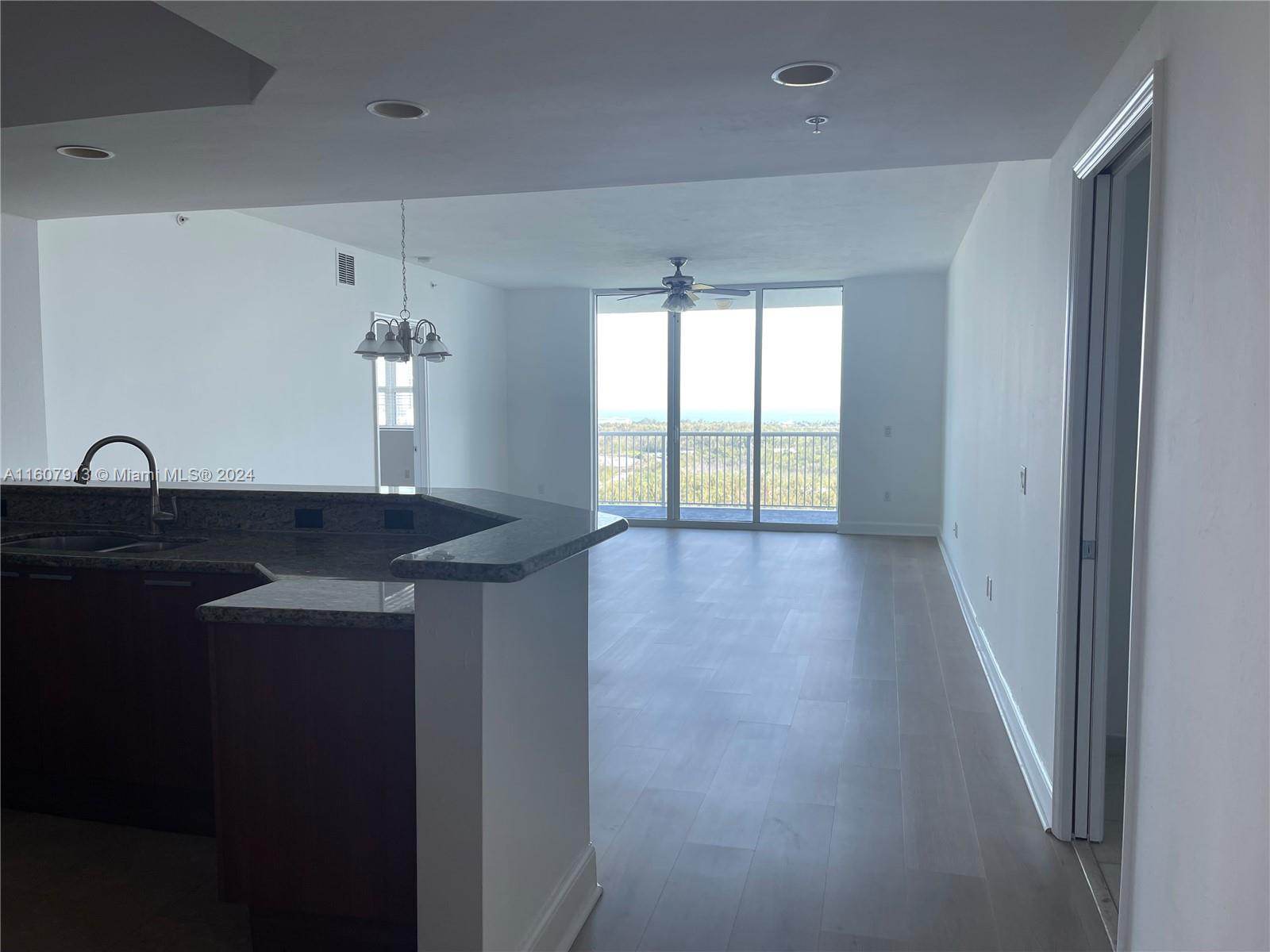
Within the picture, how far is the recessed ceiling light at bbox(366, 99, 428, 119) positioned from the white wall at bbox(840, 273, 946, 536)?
6.85m

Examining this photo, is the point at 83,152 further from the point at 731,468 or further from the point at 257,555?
the point at 731,468

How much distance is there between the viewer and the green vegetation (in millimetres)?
9500

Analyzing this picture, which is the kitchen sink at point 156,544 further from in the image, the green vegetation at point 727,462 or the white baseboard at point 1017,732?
the green vegetation at point 727,462

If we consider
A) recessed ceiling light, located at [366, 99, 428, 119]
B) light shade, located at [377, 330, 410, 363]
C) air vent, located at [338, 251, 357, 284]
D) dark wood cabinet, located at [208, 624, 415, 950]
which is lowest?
dark wood cabinet, located at [208, 624, 415, 950]

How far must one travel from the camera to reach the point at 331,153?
323 centimetres

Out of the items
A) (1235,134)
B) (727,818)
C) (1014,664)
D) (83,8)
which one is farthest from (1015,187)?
(83,8)

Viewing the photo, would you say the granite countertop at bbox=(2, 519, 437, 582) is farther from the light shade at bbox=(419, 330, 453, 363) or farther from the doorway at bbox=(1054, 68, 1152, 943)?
the light shade at bbox=(419, 330, 453, 363)

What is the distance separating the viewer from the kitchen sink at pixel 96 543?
302 centimetres

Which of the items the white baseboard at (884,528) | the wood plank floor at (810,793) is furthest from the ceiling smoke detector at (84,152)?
the white baseboard at (884,528)

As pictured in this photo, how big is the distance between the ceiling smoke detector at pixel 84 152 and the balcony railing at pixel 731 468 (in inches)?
273

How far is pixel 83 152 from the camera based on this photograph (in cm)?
325

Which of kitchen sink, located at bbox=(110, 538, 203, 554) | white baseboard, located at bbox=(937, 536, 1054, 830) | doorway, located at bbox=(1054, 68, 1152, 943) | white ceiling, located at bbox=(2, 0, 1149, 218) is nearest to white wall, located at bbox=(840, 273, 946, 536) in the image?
white baseboard, located at bbox=(937, 536, 1054, 830)

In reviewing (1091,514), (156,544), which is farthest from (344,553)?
(1091,514)

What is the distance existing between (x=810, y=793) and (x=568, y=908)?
3.67 feet
